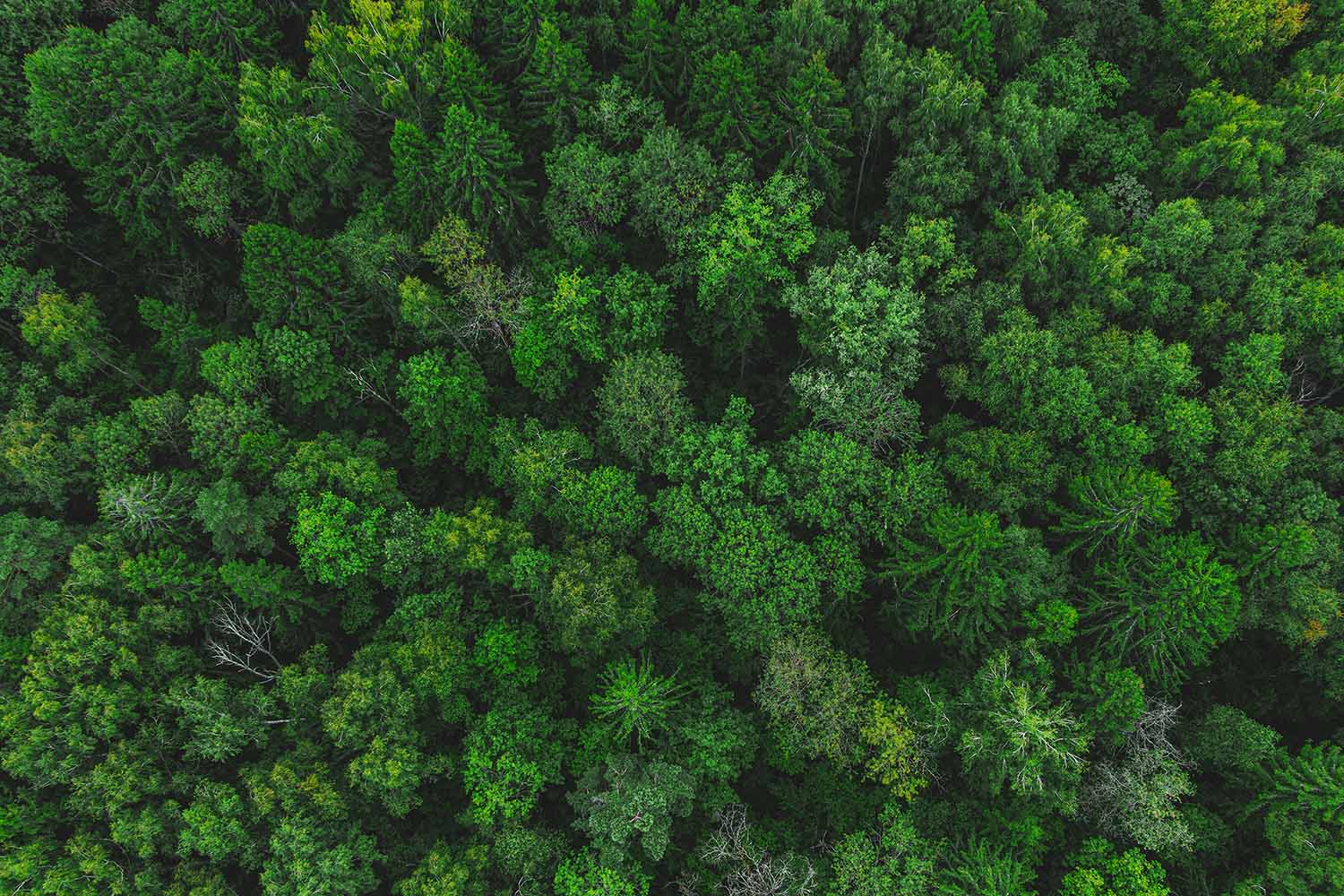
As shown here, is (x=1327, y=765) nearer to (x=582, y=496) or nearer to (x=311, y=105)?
(x=582, y=496)

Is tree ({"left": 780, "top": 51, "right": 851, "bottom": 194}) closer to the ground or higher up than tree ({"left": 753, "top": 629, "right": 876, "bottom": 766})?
higher up

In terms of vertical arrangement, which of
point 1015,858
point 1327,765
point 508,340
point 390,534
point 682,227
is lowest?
point 390,534

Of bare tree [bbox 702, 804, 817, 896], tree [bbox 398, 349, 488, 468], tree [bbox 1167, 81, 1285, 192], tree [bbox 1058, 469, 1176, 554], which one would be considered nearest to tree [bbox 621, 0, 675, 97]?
tree [bbox 398, 349, 488, 468]

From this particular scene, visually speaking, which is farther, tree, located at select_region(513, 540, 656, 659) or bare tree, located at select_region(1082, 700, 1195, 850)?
tree, located at select_region(513, 540, 656, 659)

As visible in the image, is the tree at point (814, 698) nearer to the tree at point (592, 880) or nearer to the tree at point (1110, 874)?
the tree at point (592, 880)

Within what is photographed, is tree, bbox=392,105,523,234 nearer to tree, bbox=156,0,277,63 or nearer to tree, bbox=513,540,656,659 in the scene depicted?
tree, bbox=156,0,277,63

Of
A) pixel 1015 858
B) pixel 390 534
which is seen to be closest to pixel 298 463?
pixel 390 534

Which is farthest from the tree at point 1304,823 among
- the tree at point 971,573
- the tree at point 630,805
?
the tree at point 630,805

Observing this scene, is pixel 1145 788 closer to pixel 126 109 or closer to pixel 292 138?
pixel 292 138
